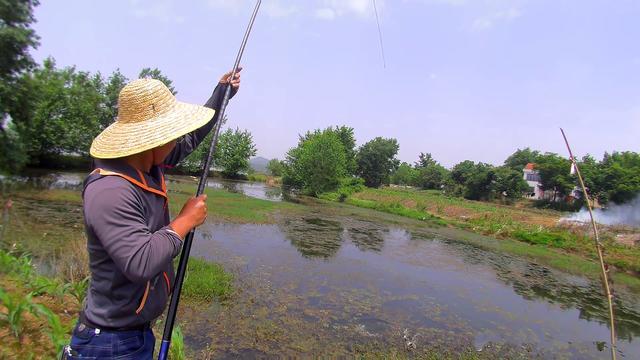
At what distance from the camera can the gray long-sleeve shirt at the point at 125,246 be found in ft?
5.17

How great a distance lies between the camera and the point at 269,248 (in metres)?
13.3

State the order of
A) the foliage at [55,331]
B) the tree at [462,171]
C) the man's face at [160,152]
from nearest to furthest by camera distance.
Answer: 1. the man's face at [160,152]
2. the foliage at [55,331]
3. the tree at [462,171]

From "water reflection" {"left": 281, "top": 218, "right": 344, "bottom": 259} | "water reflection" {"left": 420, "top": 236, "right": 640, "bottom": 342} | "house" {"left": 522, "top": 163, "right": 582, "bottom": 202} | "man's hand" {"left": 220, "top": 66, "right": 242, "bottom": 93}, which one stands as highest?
"house" {"left": 522, "top": 163, "right": 582, "bottom": 202}

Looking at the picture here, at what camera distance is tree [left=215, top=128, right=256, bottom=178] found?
186 ft

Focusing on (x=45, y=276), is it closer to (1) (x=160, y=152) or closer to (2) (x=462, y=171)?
(1) (x=160, y=152)

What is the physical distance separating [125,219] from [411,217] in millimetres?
30381

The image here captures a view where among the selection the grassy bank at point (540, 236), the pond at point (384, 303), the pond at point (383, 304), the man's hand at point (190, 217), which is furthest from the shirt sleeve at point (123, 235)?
the grassy bank at point (540, 236)

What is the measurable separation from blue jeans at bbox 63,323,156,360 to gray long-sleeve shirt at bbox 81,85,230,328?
0.04 meters

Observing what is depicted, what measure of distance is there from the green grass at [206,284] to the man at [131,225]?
607 cm

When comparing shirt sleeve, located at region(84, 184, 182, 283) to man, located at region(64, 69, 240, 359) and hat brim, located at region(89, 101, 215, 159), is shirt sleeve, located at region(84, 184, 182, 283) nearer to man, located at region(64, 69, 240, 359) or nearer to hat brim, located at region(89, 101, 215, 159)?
man, located at region(64, 69, 240, 359)

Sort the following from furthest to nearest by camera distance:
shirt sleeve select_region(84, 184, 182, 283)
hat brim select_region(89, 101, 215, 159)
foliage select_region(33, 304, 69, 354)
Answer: foliage select_region(33, 304, 69, 354) < hat brim select_region(89, 101, 215, 159) < shirt sleeve select_region(84, 184, 182, 283)

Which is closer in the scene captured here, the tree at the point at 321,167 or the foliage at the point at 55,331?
the foliage at the point at 55,331

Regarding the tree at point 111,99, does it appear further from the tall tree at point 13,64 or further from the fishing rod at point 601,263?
the fishing rod at point 601,263

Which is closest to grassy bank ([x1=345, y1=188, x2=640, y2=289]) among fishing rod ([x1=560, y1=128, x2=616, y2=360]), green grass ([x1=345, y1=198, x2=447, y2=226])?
green grass ([x1=345, y1=198, x2=447, y2=226])
